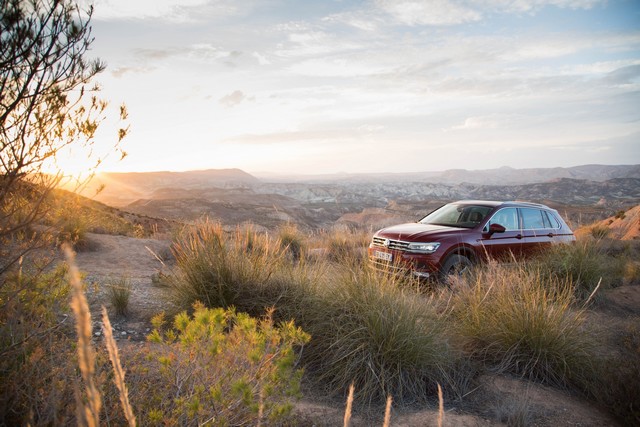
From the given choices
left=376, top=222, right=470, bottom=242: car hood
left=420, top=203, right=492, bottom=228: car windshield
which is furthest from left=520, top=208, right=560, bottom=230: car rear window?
left=376, top=222, right=470, bottom=242: car hood

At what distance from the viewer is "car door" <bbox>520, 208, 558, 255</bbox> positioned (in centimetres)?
760

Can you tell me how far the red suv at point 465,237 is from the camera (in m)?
6.36

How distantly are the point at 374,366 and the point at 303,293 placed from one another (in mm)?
1382

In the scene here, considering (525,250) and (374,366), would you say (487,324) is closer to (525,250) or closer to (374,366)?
(374,366)

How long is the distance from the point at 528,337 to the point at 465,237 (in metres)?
2.82

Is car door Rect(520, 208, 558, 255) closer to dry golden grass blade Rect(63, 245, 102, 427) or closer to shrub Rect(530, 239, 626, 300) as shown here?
shrub Rect(530, 239, 626, 300)

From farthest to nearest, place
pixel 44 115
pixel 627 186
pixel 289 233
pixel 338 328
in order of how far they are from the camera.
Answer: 1. pixel 627 186
2. pixel 289 233
3. pixel 338 328
4. pixel 44 115

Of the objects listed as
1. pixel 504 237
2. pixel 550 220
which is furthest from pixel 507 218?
pixel 550 220

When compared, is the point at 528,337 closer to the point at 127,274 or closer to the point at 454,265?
the point at 454,265

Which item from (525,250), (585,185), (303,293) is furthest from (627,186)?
(303,293)

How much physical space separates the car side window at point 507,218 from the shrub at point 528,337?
299 cm

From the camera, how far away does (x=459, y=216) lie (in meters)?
7.70

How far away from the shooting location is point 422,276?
6.29m

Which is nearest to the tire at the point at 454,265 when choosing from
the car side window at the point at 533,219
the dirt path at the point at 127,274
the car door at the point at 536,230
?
the car door at the point at 536,230
